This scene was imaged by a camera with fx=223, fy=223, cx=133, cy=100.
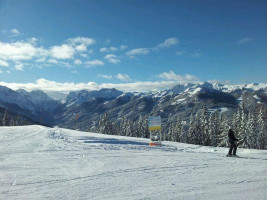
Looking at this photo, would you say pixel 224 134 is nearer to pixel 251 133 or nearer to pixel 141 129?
pixel 251 133

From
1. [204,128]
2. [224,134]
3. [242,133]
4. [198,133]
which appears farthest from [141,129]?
[242,133]

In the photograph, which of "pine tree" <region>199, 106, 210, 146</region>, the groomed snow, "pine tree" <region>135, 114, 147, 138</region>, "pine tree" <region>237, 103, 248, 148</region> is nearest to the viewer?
the groomed snow

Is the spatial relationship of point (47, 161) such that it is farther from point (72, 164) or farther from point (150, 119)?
point (150, 119)

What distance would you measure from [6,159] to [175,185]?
8.60 m

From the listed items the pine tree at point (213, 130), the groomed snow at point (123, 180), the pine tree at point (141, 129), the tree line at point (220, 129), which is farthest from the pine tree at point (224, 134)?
the groomed snow at point (123, 180)

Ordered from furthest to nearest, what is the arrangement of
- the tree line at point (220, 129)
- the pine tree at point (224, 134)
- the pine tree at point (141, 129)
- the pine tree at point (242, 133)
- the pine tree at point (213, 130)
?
the pine tree at point (141, 129), the pine tree at point (213, 130), the pine tree at point (224, 134), the tree line at point (220, 129), the pine tree at point (242, 133)

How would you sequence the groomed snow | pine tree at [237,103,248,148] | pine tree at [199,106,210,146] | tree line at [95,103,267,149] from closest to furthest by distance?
the groomed snow → pine tree at [237,103,248,148] → tree line at [95,103,267,149] → pine tree at [199,106,210,146]

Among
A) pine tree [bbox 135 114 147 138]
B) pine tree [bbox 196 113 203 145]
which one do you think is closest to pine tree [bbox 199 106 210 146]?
pine tree [bbox 196 113 203 145]

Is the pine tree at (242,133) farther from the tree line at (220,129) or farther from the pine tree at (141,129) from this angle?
the pine tree at (141,129)

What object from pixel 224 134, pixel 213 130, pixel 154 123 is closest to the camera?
pixel 154 123

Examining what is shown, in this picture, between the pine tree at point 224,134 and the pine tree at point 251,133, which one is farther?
the pine tree at point 224,134

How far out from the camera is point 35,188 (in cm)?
705

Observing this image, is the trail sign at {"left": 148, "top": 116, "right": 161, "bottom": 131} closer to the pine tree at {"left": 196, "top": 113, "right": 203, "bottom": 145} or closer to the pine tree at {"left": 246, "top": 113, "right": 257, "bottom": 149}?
the pine tree at {"left": 246, "top": 113, "right": 257, "bottom": 149}

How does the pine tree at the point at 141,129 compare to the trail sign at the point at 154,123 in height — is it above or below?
below
